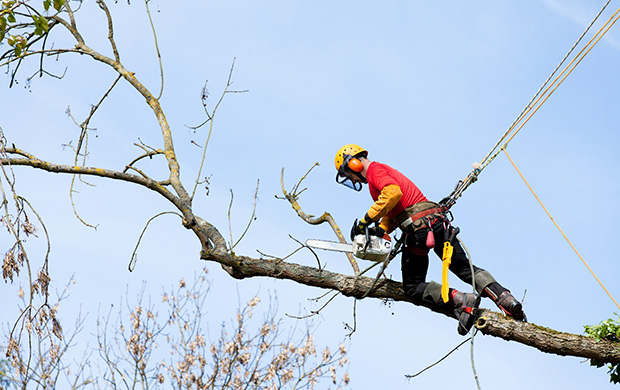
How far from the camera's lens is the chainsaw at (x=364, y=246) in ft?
17.7

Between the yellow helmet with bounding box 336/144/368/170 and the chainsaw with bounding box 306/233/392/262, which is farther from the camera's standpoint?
the yellow helmet with bounding box 336/144/368/170

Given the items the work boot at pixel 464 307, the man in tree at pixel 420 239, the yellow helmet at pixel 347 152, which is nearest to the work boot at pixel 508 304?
the man in tree at pixel 420 239

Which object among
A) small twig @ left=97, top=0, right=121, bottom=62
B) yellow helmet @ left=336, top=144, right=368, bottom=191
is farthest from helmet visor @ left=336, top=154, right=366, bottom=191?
small twig @ left=97, top=0, right=121, bottom=62

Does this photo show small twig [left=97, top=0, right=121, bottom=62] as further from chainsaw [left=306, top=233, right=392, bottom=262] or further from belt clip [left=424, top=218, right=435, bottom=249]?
belt clip [left=424, top=218, right=435, bottom=249]

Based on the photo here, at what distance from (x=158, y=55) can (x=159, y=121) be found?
0.61 m

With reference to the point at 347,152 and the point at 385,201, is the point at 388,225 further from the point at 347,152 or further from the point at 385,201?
the point at 347,152

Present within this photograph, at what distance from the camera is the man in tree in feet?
16.9

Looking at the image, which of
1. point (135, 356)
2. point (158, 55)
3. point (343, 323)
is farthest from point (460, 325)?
point (135, 356)

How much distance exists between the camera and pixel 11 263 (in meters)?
4.38

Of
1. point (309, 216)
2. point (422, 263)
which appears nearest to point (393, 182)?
point (422, 263)

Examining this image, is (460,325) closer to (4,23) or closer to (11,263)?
(11,263)

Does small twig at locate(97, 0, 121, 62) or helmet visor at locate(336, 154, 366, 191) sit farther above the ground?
small twig at locate(97, 0, 121, 62)

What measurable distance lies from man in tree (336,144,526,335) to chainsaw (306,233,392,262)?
0.26 feet

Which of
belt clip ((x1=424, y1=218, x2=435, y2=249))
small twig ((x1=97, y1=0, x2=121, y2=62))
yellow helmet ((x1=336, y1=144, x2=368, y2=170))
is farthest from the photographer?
small twig ((x1=97, y1=0, x2=121, y2=62))
